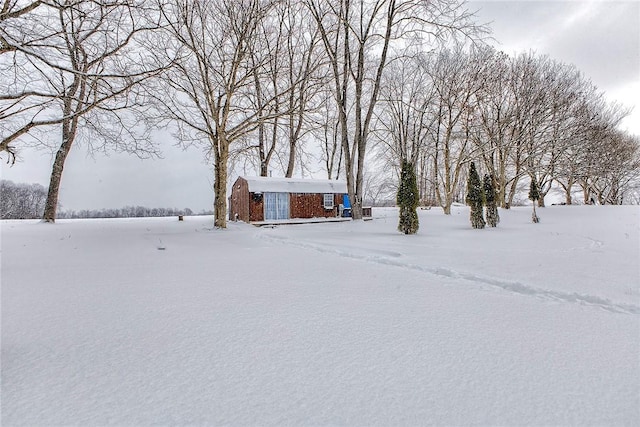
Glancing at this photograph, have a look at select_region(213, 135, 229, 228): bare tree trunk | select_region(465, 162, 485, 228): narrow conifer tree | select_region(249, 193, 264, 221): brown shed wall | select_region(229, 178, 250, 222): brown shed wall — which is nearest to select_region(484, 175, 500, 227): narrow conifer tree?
select_region(465, 162, 485, 228): narrow conifer tree

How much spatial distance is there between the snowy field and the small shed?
14.2 meters

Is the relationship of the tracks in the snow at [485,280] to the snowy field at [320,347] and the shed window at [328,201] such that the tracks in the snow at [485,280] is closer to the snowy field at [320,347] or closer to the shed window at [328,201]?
the snowy field at [320,347]

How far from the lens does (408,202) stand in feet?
37.6

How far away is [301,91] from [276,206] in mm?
8243

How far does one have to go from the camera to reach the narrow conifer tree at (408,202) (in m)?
11.2

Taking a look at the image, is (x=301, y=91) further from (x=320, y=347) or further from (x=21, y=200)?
(x=21, y=200)


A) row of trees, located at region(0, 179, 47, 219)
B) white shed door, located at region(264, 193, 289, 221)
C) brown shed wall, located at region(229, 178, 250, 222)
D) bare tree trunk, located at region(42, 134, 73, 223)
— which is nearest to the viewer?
bare tree trunk, located at region(42, 134, 73, 223)

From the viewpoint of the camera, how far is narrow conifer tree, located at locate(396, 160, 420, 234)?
11214 mm

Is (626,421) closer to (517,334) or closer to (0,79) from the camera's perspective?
(517,334)

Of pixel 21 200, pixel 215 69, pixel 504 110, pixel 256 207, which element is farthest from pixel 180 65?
pixel 21 200

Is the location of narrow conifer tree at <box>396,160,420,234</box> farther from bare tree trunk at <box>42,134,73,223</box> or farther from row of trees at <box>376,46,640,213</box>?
bare tree trunk at <box>42,134,73,223</box>

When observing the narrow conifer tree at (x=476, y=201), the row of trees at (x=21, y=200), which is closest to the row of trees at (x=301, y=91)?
the narrow conifer tree at (x=476, y=201)

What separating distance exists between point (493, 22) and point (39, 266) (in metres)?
16.9

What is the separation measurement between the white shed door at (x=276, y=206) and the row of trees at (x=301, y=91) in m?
2.96
